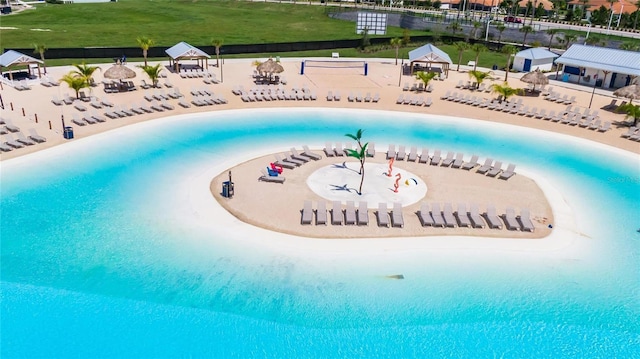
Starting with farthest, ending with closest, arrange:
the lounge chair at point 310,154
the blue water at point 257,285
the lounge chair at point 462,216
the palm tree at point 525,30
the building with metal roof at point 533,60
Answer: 1. the palm tree at point 525,30
2. the building with metal roof at point 533,60
3. the lounge chair at point 310,154
4. the lounge chair at point 462,216
5. the blue water at point 257,285

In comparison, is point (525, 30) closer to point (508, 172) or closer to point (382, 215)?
point (508, 172)

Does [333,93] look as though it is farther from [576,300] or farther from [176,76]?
[576,300]

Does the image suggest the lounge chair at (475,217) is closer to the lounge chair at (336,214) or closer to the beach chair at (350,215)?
the beach chair at (350,215)

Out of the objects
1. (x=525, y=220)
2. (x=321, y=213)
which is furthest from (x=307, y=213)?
(x=525, y=220)

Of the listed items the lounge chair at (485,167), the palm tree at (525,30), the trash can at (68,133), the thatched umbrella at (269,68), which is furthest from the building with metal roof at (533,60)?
the trash can at (68,133)

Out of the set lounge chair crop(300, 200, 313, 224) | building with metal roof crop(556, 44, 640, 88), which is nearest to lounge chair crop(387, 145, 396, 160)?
lounge chair crop(300, 200, 313, 224)

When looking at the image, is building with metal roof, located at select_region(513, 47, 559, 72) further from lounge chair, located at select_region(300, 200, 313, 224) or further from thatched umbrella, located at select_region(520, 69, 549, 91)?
lounge chair, located at select_region(300, 200, 313, 224)

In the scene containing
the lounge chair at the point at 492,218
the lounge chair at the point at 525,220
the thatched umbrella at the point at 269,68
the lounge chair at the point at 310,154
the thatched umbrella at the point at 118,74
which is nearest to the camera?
the lounge chair at the point at 525,220

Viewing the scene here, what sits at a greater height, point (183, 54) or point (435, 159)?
point (183, 54)
